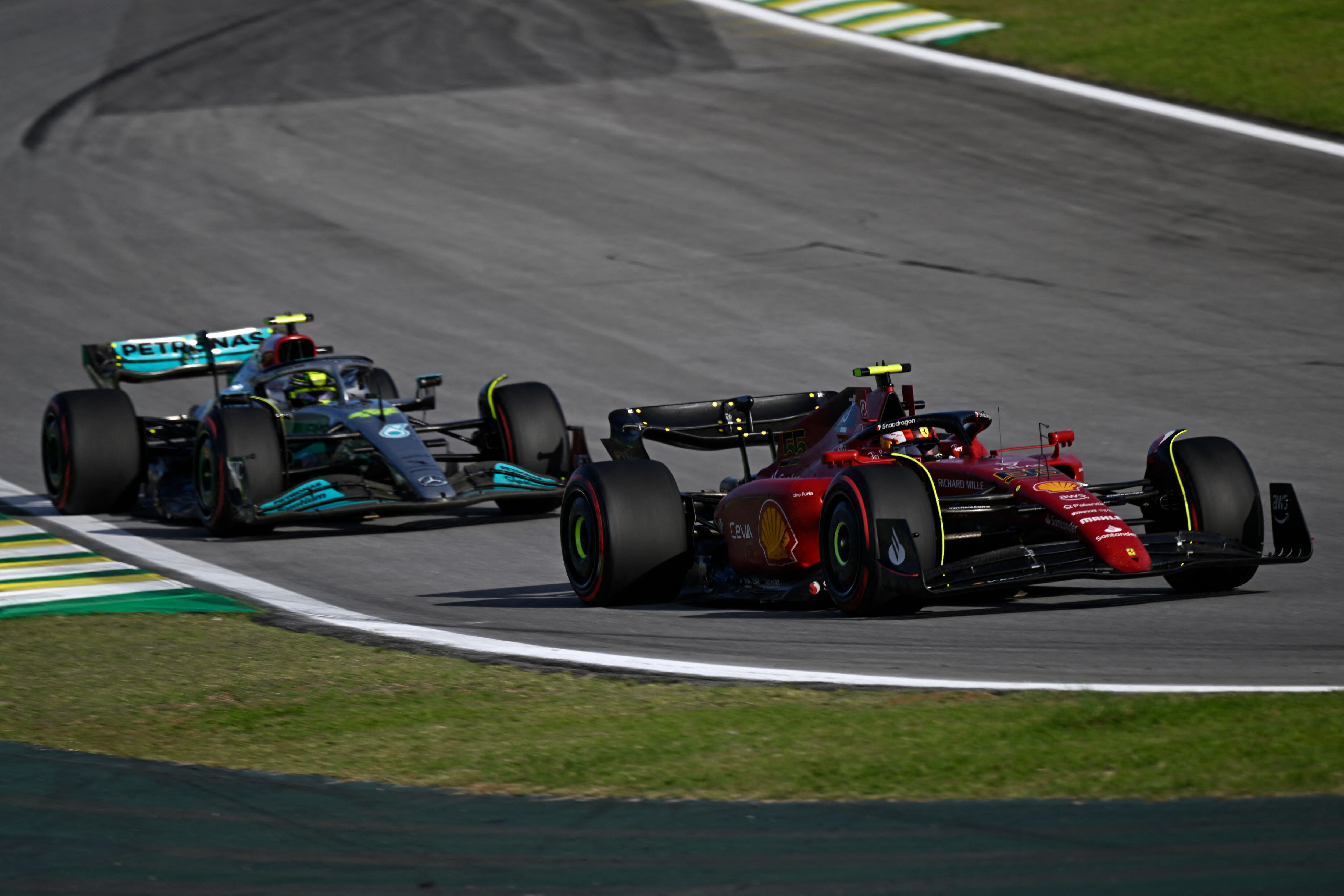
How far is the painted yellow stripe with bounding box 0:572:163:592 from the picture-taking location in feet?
39.3

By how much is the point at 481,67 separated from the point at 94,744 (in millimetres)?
28462

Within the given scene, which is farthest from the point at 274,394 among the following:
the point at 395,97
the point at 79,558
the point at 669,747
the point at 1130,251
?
the point at 395,97

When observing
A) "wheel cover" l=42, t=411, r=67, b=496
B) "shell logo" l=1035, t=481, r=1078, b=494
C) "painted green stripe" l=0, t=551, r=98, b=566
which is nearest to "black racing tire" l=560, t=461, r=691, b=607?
"shell logo" l=1035, t=481, r=1078, b=494

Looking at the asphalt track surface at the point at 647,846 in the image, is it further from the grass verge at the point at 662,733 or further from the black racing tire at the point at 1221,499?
the black racing tire at the point at 1221,499

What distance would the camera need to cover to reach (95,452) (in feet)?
50.2

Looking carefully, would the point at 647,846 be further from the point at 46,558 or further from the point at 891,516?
the point at 46,558

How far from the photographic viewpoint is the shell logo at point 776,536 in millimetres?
10578

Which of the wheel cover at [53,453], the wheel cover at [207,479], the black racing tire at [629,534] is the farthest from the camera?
the wheel cover at [53,453]

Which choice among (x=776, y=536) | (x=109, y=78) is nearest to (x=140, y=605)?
(x=776, y=536)

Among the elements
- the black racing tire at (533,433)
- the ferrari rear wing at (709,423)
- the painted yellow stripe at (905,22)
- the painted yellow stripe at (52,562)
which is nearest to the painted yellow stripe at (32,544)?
the painted yellow stripe at (52,562)

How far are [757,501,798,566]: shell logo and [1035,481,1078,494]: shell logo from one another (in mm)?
1518

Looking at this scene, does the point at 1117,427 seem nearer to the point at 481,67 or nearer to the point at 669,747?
the point at 669,747

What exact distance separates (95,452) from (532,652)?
743cm

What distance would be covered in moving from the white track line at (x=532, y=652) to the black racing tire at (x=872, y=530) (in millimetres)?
1253
